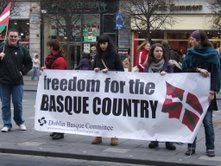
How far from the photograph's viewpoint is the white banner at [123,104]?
26.8 feet

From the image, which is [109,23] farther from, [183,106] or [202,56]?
[202,56]

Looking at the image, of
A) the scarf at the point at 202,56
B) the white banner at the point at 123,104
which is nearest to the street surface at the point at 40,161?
the white banner at the point at 123,104

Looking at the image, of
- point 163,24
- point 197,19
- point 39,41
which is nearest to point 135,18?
point 163,24

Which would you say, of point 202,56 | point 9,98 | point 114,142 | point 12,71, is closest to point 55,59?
point 12,71

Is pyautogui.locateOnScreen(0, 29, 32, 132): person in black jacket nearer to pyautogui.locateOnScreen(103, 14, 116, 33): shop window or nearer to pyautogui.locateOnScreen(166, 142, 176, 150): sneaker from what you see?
pyautogui.locateOnScreen(166, 142, 176, 150): sneaker

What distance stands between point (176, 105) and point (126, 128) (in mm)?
928

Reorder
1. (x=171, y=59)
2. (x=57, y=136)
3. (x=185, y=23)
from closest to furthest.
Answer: (x=57, y=136)
(x=171, y=59)
(x=185, y=23)

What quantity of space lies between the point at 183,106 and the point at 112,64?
1.52 meters

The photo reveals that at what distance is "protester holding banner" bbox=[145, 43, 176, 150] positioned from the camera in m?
8.63

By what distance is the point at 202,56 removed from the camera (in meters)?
7.93

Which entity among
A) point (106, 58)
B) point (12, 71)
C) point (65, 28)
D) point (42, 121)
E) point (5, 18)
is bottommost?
point (42, 121)

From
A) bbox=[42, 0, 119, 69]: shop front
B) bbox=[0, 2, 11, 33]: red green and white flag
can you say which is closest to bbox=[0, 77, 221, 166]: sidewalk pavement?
bbox=[0, 2, 11, 33]: red green and white flag

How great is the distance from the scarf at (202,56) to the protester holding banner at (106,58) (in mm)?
1433

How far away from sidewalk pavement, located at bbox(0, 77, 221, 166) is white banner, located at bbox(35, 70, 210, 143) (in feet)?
0.79
